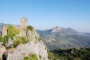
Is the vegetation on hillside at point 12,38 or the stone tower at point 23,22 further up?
the stone tower at point 23,22

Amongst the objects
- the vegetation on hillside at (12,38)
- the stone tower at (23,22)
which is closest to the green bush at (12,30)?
the vegetation on hillside at (12,38)

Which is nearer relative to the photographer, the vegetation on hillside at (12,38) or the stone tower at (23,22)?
the vegetation on hillside at (12,38)

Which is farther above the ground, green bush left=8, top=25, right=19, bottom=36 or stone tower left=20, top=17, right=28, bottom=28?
stone tower left=20, top=17, right=28, bottom=28

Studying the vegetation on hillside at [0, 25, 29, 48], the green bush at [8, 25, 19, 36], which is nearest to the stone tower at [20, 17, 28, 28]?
the green bush at [8, 25, 19, 36]

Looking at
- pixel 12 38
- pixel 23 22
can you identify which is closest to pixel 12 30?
pixel 12 38

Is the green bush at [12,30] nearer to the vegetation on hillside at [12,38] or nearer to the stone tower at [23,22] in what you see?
the vegetation on hillside at [12,38]

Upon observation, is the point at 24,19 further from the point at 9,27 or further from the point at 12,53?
the point at 12,53

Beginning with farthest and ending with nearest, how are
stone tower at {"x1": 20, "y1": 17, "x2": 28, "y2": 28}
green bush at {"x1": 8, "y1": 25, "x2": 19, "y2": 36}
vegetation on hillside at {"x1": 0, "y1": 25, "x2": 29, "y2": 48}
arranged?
stone tower at {"x1": 20, "y1": 17, "x2": 28, "y2": 28} → green bush at {"x1": 8, "y1": 25, "x2": 19, "y2": 36} → vegetation on hillside at {"x1": 0, "y1": 25, "x2": 29, "y2": 48}

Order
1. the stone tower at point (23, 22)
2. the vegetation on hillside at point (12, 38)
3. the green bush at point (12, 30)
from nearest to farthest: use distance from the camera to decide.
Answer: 1. the vegetation on hillside at point (12, 38)
2. the green bush at point (12, 30)
3. the stone tower at point (23, 22)

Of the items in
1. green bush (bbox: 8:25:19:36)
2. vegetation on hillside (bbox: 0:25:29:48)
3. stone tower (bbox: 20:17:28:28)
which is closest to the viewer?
vegetation on hillside (bbox: 0:25:29:48)

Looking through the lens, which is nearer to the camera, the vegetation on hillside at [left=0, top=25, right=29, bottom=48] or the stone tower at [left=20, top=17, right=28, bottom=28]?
the vegetation on hillside at [left=0, top=25, right=29, bottom=48]

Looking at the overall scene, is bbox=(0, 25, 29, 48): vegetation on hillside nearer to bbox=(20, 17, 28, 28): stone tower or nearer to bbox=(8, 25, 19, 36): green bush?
bbox=(8, 25, 19, 36): green bush

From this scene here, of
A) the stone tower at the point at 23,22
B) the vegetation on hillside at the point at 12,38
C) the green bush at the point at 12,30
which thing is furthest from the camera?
the stone tower at the point at 23,22

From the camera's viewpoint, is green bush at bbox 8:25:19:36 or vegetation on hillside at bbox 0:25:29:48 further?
green bush at bbox 8:25:19:36
